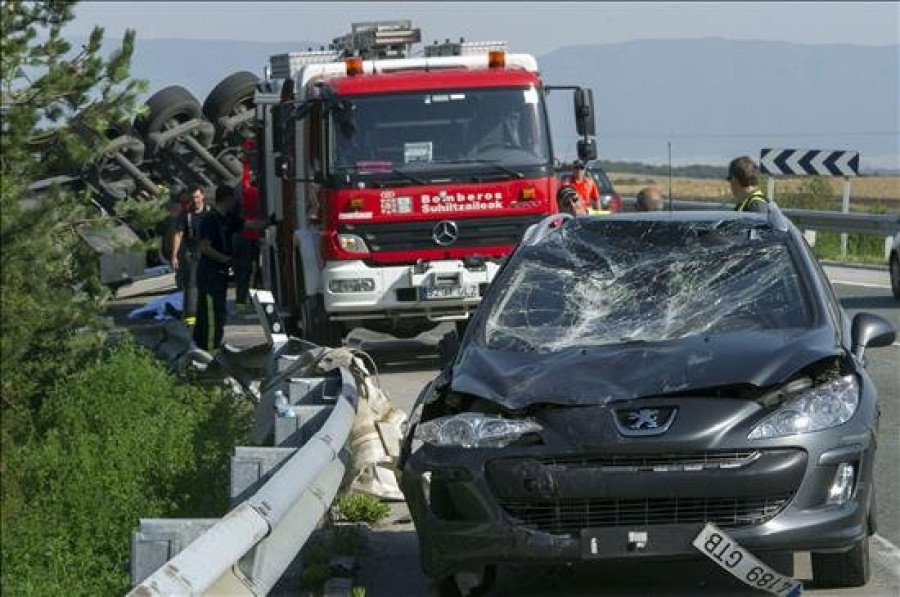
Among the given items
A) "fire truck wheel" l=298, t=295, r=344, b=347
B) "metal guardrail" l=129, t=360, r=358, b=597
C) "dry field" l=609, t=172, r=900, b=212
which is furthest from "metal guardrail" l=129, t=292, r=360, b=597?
"dry field" l=609, t=172, r=900, b=212

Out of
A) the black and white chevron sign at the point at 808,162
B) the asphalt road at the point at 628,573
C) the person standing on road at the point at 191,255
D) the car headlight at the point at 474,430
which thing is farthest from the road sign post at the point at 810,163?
the car headlight at the point at 474,430

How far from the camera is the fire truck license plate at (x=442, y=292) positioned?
1845 cm

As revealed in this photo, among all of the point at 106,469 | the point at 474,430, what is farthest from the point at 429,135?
the point at 474,430

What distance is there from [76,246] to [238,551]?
29.9 ft

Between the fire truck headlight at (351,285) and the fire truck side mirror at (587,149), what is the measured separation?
2.41 meters

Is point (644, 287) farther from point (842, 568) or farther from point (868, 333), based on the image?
point (842, 568)

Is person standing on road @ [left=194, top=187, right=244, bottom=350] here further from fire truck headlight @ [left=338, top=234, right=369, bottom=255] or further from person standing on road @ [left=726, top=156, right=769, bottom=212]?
person standing on road @ [left=726, top=156, right=769, bottom=212]

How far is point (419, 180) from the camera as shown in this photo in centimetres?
1817

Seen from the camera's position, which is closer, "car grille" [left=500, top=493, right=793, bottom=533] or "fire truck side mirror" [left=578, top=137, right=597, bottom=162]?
"car grille" [left=500, top=493, right=793, bottom=533]

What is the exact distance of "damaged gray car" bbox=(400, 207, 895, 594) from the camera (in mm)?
7859

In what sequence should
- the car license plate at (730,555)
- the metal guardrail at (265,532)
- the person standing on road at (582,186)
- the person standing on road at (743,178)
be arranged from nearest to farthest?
the metal guardrail at (265,532), the car license plate at (730,555), the person standing on road at (743,178), the person standing on road at (582,186)

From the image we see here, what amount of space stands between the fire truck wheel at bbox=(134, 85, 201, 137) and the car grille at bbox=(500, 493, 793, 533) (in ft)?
73.0

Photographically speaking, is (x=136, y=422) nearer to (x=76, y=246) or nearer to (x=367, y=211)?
(x=76, y=246)

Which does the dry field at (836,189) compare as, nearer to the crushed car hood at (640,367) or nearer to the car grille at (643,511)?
the crushed car hood at (640,367)
